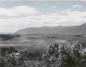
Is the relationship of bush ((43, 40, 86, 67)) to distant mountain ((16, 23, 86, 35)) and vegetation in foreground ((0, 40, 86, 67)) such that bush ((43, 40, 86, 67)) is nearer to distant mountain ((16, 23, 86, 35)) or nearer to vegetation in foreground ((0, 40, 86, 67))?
vegetation in foreground ((0, 40, 86, 67))

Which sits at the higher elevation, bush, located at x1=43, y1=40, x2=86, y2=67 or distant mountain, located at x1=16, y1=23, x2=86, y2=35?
distant mountain, located at x1=16, y1=23, x2=86, y2=35

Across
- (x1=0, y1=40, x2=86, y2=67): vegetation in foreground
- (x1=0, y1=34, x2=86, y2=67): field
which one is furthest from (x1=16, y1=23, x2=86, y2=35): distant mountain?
(x1=0, y1=40, x2=86, y2=67): vegetation in foreground

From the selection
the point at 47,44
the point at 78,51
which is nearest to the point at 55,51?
the point at 47,44

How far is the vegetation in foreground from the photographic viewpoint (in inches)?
479

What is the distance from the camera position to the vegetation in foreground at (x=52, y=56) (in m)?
12.2

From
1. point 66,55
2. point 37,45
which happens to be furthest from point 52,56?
point 37,45

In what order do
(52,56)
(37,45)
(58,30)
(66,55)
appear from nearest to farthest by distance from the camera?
(37,45), (66,55), (52,56), (58,30)

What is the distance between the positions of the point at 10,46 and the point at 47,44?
234 cm

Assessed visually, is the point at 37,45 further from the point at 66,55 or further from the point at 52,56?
the point at 66,55

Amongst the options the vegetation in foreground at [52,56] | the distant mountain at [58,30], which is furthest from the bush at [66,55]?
the distant mountain at [58,30]

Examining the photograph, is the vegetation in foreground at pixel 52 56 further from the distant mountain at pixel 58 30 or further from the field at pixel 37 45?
the distant mountain at pixel 58 30

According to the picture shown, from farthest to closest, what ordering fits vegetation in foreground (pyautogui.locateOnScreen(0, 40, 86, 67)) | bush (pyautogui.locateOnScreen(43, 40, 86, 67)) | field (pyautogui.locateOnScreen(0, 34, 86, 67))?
bush (pyautogui.locateOnScreen(43, 40, 86, 67))
vegetation in foreground (pyautogui.locateOnScreen(0, 40, 86, 67))
field (pyautogui.locateOnScreen(0, 34, 86, 67))

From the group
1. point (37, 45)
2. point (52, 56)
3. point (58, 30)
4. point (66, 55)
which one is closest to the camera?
point (37, 45)

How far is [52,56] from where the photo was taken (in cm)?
1260
